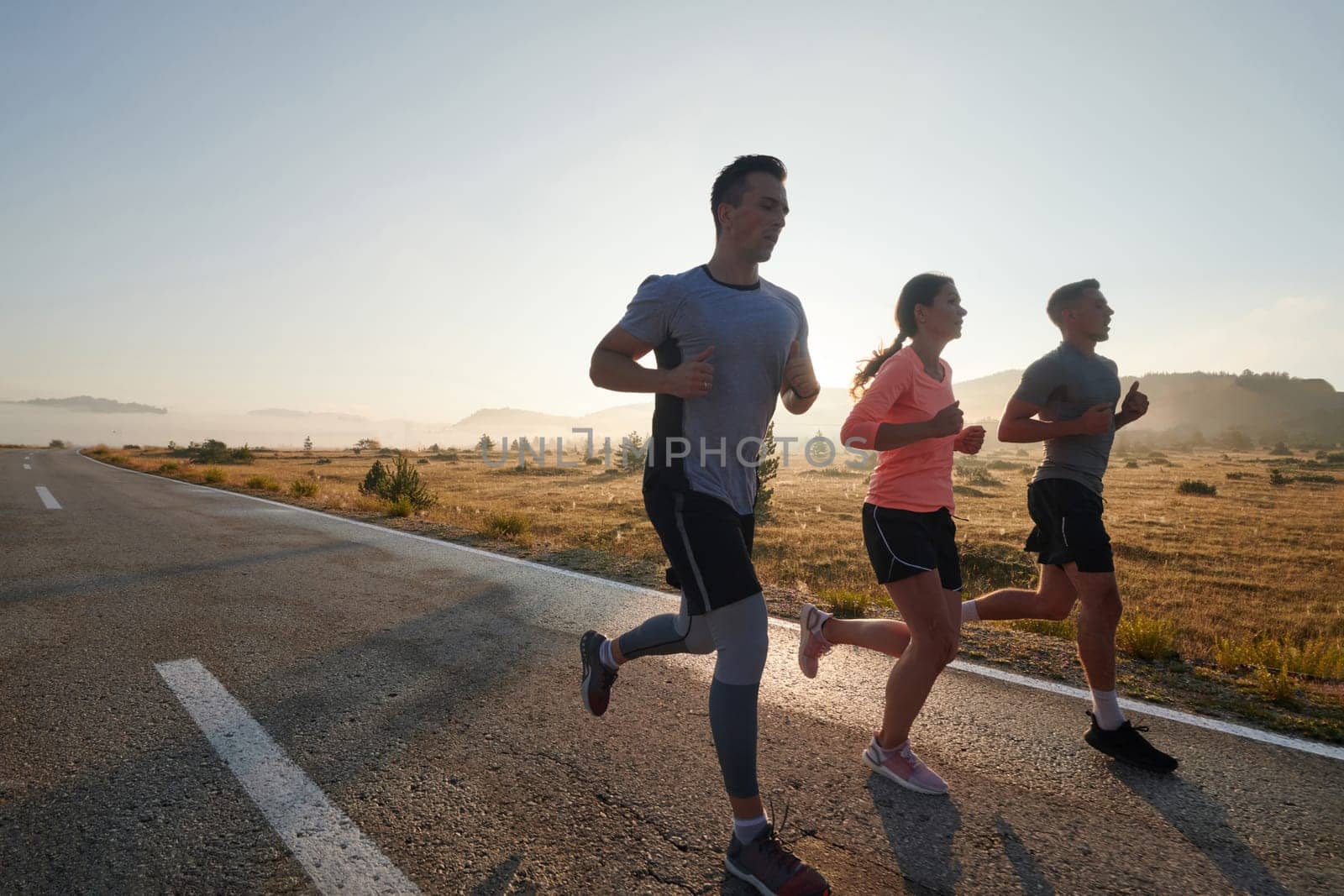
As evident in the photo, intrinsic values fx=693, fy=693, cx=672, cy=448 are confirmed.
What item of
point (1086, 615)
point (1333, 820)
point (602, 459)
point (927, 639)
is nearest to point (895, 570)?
point (927, 639)

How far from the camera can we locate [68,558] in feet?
22.7

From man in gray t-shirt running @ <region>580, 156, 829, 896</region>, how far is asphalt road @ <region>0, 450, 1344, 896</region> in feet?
1.30

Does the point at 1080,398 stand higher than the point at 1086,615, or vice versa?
the point at 1080,398

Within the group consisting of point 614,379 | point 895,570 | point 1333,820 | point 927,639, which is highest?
point 614,379

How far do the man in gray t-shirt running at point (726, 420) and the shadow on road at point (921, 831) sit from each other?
37 centimetres

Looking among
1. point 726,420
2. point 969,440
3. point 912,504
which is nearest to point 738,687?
point 726,420

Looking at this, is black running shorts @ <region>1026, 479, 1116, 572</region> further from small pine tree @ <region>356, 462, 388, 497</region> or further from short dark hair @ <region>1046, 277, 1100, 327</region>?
small pine tree @ <region>356, 462, 388, 497</region>

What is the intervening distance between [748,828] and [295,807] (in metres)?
1.53

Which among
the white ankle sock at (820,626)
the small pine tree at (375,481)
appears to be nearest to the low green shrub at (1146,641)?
the white ankle sock at (820,626)

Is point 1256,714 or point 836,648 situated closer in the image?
point 1256,714

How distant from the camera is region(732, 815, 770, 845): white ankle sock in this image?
2039 millimetres

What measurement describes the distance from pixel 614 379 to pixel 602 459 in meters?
50.0

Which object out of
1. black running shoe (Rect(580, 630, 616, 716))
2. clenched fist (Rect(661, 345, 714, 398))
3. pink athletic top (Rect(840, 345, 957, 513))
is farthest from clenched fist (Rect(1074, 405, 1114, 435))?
black running shoe (Rect(580, 630, 616, 716))

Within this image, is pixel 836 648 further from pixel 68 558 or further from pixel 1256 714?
pixel 68 558
